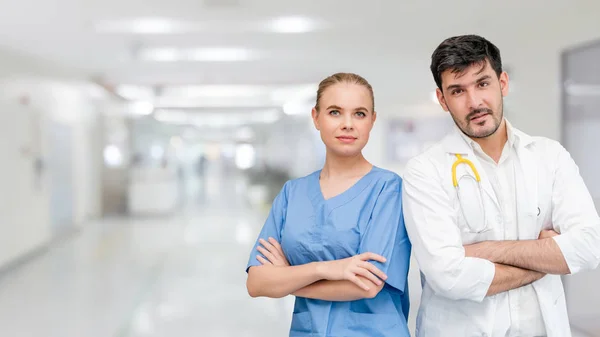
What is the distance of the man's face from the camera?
130cm

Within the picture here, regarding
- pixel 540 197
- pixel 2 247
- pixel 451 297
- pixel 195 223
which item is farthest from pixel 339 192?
pixel 195 223

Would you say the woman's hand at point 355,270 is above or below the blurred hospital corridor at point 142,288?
above

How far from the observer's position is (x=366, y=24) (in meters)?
4.99

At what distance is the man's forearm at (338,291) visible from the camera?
125 centimetres

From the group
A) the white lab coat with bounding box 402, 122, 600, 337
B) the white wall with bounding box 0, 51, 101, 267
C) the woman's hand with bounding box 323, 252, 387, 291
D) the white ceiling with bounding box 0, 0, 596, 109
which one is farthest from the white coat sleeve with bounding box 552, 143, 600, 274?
the white wall with bounding box 0, 51, 101, 267

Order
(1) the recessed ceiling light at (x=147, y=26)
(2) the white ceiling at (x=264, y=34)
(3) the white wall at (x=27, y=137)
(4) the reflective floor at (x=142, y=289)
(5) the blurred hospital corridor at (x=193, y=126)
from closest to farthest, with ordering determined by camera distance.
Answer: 1. (4) the reflective floor at (x=142, y=289)
2. (5) the blurred hospital corridor at (x=193, y=126)
3. (2) the white ceiling at (x=264, y=34)
4. (1) the recessed ceiling light at (x=147, y=26)
5. (3) the white wall at (x=27, y=137)

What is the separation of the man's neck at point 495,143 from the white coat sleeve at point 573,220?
144 mm

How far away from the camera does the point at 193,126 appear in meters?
8.91

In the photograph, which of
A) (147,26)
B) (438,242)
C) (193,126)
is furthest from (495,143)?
(193,126)

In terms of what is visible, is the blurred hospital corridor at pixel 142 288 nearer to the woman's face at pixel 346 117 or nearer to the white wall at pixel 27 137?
the white wall at pixel 27 137

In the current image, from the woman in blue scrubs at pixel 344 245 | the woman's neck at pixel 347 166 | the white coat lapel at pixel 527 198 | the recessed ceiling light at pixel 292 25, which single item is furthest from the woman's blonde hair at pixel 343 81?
the recessed ceiling light at pixel 292 25

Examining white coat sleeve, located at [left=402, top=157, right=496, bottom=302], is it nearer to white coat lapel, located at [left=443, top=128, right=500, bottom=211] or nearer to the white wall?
white coat lapel, located at [left=443, top=128, right=500, bottom=211]

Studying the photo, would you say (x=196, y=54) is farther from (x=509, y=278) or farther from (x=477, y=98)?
(x=509, y=278)

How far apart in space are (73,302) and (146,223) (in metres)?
4.56
